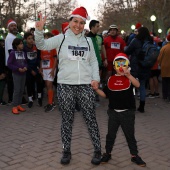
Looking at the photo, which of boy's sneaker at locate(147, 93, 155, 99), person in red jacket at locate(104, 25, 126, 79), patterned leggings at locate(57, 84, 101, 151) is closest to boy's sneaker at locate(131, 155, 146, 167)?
patterned leggings at locate(57, 84, 101, 151)

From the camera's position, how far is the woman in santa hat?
154 inches

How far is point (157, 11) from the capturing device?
3334 centimetres

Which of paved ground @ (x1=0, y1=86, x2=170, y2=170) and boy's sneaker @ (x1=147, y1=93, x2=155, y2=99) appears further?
boy's sneaker @ (x1=147, y1=93, x2=155, y2=99)

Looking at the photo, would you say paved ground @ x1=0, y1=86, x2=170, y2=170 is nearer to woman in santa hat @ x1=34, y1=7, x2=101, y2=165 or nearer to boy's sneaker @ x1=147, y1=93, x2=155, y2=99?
woman in santa hat @ x1=34, y1=7, x2=101, y2=165

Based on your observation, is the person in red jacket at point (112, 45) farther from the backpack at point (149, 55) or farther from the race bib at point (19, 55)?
the race bib at point (19, 55)

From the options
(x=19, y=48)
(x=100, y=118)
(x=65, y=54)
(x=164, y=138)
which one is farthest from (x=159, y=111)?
(x=65, y=54)

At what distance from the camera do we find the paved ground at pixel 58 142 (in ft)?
13.5

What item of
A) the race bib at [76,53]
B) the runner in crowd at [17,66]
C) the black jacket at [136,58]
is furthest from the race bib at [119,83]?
the runner in crowd at [17,66]

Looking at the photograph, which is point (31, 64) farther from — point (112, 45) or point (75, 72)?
point (75, 72)

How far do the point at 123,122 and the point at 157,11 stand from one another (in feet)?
103

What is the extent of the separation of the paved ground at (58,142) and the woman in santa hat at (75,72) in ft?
1.14

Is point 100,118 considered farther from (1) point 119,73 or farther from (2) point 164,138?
(1) point 119,73

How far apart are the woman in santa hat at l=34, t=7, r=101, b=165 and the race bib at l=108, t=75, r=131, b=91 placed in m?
0.20

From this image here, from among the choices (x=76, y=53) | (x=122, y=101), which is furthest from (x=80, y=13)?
(x=122, y=101)
